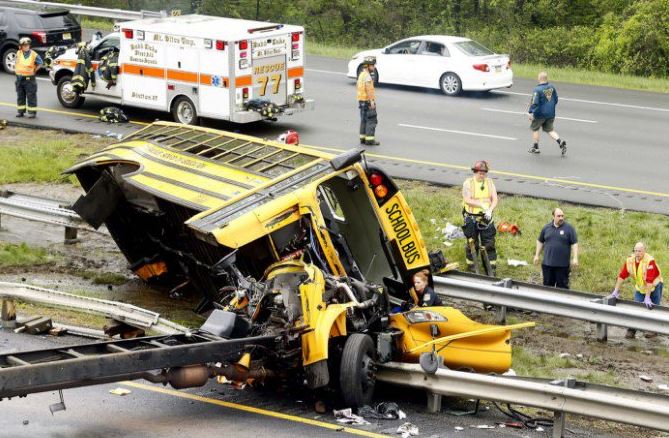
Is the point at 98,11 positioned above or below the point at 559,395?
above

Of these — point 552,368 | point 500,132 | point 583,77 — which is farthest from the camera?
point 583,77

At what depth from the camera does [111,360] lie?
887cm

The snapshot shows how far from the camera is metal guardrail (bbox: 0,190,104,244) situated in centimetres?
1603

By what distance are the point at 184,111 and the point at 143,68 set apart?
118 centimetres

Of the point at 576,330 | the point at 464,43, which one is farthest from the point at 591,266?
the point at 464,43

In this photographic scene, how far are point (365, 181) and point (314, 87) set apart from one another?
1648 cm

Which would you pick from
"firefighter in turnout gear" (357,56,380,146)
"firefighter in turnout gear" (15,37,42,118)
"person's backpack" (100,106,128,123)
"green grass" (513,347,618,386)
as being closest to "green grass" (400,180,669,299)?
"green grass" (513,347,618,386)

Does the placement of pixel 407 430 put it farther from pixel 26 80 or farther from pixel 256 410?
pixel 26 80

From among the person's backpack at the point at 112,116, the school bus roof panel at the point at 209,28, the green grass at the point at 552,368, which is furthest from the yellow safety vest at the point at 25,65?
the green grass at the point at 552,368

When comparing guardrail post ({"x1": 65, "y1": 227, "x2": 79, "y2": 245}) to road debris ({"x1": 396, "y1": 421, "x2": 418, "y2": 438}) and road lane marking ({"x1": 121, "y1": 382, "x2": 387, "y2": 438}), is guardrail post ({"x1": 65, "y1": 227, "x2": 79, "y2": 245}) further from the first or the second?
road debris ({"x1": 396, "y1": 421, "x2": 418, "y2": 438})

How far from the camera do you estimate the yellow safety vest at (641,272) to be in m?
13.7

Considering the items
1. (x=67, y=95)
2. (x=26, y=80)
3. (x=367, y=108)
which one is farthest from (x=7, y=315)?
(x=67, y=95)

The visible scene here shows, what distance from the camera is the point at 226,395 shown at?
1091cm

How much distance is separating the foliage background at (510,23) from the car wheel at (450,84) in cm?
914
